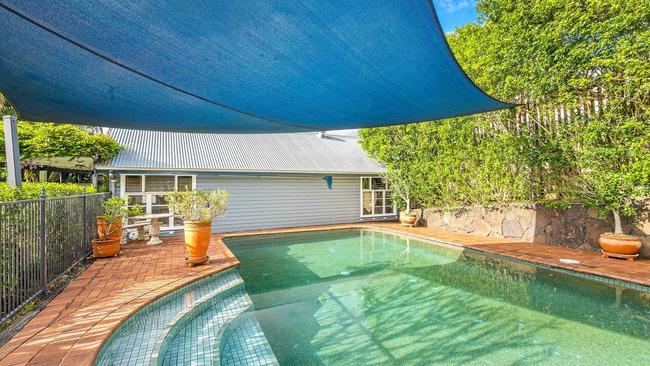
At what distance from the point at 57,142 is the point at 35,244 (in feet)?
19.9

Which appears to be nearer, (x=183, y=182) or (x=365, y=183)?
(x=183, y=182)

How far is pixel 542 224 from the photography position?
25.5ft

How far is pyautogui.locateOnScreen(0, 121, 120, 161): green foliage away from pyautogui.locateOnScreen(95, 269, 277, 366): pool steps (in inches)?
249

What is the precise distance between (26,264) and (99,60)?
2.77 m

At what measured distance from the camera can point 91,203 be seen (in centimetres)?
623

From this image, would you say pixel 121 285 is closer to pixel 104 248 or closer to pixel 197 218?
pixel 197 218

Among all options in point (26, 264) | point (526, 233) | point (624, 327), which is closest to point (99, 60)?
point (26, 264)

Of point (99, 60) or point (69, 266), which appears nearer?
point (99, 60)

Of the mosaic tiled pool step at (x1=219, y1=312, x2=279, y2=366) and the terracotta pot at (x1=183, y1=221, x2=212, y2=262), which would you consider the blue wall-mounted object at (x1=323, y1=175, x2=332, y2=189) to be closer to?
the terracotta pot at (x1=183, y1=221, x2=212, y2=262)

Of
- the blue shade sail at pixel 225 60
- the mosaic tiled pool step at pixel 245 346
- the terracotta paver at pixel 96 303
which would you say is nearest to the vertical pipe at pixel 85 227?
the terracotta paver at pixel 96 303

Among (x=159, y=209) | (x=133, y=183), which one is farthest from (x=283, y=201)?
(x=133, y=183)

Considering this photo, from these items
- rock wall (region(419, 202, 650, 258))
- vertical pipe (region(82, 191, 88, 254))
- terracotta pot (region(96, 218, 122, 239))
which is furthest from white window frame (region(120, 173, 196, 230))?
rock wall (region(419, 202, 650, 258))

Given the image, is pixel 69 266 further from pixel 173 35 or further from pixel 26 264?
pixel 173 35

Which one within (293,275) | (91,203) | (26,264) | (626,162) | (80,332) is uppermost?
(626,162)
